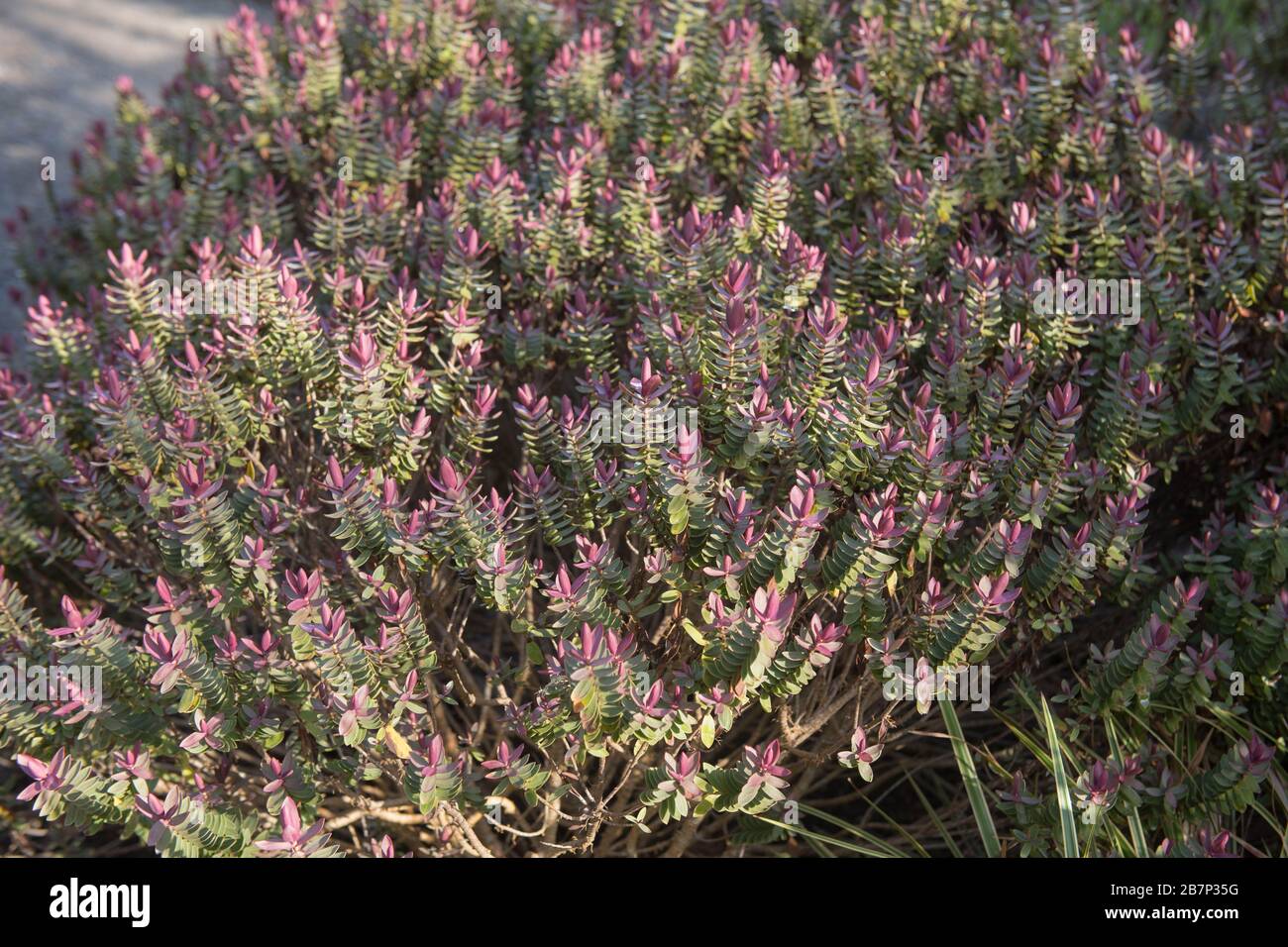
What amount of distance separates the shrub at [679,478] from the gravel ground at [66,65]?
361cm

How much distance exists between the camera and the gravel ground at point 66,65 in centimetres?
745

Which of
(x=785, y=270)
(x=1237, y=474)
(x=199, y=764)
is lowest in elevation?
(x=199, y=764)

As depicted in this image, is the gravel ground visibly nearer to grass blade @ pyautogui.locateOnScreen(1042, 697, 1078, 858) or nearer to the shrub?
the shrub

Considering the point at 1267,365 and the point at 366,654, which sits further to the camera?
the point at 1267,365

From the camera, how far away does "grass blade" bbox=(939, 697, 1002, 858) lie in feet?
9.14

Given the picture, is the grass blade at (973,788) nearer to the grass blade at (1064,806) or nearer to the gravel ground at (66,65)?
the grass blade at (1064,806)

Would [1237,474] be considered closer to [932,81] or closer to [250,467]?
[932,81]

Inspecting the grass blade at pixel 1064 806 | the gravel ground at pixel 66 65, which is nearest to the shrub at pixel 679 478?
the grass blade at pixel 1064 806

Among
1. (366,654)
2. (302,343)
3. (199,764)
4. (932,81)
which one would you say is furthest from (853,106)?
(199,764)

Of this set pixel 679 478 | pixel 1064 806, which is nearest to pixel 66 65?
pixel 679 478

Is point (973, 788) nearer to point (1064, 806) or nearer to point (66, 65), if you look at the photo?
point (1064, 806)

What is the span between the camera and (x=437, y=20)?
475 cm
